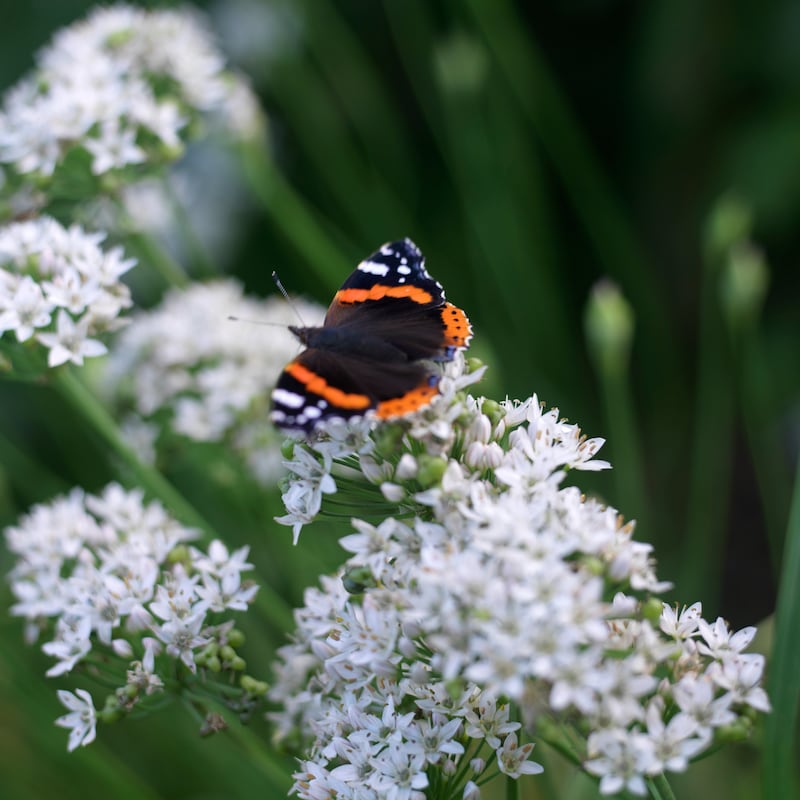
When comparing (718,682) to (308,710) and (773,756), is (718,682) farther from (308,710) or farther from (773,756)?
(308,710)

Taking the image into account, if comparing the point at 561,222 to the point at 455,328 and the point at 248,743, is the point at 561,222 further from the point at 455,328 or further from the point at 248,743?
the point at 248,743

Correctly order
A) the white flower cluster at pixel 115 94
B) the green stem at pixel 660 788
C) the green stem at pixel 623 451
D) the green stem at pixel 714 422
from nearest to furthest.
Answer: the green stem at pixel 660 788 < the white flower cluster at pixel 115 94 < the green stem at pixel 623 451 < the green stem at pixel 714 422

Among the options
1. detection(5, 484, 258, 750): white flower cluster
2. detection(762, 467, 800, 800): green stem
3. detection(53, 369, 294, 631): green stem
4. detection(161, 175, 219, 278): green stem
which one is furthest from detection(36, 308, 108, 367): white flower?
detection(762, 467, 800, 800): green stem

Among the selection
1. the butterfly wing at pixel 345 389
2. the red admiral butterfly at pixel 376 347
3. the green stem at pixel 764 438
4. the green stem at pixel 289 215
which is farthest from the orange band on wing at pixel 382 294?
the green stem at pixel 764 438

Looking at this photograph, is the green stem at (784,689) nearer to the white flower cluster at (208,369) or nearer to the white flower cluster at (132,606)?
the white flower cluster at (132,606)

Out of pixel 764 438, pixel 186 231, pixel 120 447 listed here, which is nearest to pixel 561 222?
pixel 764 438

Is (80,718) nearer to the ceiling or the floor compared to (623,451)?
nearer to the floor

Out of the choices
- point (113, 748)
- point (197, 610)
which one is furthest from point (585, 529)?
point (113, 748)
